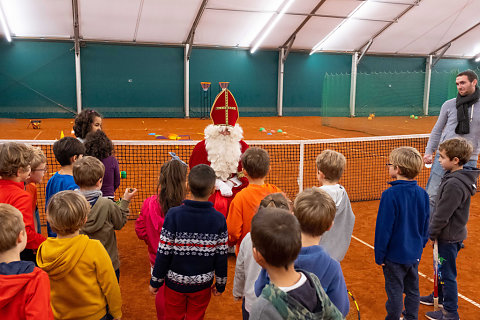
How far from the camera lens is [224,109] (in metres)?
4.86

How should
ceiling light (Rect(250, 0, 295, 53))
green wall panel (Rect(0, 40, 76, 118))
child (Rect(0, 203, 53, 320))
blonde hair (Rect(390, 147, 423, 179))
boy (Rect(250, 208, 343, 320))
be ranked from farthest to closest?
green wall panel (Rect(0, 40, 76, 118)) < ceiling light (Rect(250, 0, 295, 53)) < blonde hair (Rect(390, 147, 423, 179)) < child (Rect(0, 203, 53, 320)) < boy (Rect(250, 208, 343, 320))

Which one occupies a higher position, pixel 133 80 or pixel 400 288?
pixel 133 80

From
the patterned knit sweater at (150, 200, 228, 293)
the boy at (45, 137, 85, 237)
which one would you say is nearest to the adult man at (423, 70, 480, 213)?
the patterned knit sweater at (150, 200, 228, 293)

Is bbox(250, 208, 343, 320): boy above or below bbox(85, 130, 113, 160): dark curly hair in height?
below

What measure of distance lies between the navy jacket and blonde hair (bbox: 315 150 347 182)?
0.41 m

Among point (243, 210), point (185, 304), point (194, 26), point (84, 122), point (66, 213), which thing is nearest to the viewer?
point (66, 213)

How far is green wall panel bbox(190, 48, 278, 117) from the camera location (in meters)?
24.9

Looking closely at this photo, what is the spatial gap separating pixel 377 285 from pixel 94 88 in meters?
22.2

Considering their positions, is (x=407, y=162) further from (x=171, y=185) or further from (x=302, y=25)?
(x=302, y=25)

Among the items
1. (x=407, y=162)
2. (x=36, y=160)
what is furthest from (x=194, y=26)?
(x=407, y=162)

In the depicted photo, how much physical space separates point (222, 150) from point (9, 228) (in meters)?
2.87

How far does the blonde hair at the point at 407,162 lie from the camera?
3.15m

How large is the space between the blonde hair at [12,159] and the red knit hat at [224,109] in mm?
2287

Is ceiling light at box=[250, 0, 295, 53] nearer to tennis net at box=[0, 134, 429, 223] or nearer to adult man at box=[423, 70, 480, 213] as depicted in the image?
tennis net at box=[0, 134, 429, 223]
